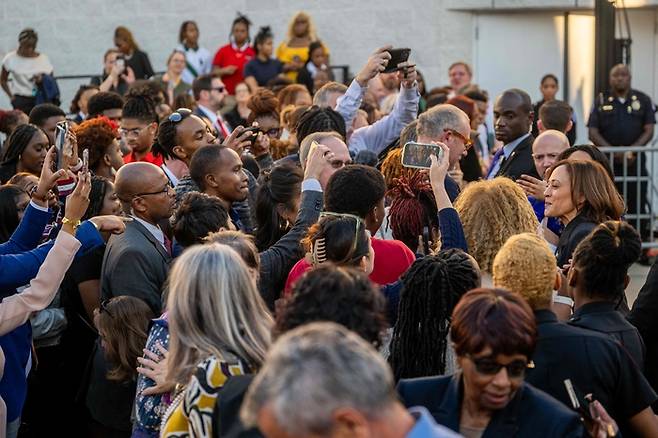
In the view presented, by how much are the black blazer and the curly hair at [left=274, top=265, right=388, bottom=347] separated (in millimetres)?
243

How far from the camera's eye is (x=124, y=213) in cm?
670

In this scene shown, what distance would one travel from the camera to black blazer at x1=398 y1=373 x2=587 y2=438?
11.9 ft

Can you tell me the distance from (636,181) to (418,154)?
22.0 feet

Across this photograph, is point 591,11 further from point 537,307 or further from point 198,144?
point 537,307

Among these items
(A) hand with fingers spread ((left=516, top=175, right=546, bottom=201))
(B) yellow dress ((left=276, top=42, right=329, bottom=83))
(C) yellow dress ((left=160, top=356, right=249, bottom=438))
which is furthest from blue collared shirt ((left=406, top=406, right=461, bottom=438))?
(B) yellow dress ((left=276, top=42, right=329, bottom=83))

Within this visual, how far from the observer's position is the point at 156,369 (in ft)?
15.5

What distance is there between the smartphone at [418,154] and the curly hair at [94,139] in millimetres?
2589

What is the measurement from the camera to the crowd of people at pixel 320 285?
12.0ft

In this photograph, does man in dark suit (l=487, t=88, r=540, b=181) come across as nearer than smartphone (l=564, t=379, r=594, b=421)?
No

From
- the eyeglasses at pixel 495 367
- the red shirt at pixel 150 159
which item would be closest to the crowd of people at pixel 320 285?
the eyeglasses at pixel 495 367

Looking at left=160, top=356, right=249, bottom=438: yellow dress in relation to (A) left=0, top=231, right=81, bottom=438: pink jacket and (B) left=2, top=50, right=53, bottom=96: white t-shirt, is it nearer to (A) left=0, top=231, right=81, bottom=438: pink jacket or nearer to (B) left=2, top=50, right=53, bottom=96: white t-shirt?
(A) left=0, top=231, right=81, bottom=438: pink jacket

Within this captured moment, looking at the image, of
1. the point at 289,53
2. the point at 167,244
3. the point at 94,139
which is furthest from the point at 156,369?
the point at 289,53

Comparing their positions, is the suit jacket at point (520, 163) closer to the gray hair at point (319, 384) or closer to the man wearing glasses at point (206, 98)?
the man wearing glasses at point (206, 98)

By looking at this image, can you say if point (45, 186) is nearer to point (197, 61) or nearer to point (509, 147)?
point (509, 147)
